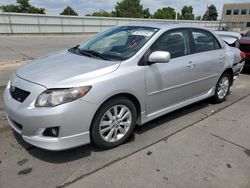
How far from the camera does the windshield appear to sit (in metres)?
3.36

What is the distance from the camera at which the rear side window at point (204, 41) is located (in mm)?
4160

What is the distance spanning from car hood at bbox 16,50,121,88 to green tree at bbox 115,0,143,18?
6643 centimetres

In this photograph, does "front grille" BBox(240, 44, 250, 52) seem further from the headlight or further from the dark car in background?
the headlight

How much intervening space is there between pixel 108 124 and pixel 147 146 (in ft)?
2.12

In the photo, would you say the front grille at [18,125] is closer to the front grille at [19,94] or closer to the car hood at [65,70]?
the front grille at [19,94]

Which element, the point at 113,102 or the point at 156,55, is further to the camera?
the point at 156,55

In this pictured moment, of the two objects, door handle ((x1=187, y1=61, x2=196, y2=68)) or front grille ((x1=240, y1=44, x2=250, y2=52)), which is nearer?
door handle ((x1=187, y1=61, x2=196, y2=68))

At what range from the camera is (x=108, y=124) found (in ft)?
10.1

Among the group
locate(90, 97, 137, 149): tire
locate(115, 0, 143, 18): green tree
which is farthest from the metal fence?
locate(115, 0, 143, 18): green tree

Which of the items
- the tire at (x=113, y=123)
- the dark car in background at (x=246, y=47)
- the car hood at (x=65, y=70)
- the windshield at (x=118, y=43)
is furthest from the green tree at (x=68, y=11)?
the tire at (x=113, y=123)

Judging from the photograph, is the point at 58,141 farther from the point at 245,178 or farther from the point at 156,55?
the point at 245,178

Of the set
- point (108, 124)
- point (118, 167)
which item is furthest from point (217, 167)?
point (108, 124)

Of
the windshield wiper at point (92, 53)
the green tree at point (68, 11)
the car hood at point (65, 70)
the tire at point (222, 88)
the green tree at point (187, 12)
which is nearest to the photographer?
the car hood at point (65, 70)

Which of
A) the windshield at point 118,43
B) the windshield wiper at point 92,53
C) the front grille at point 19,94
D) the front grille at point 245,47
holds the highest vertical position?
the windshield at point 118,43
